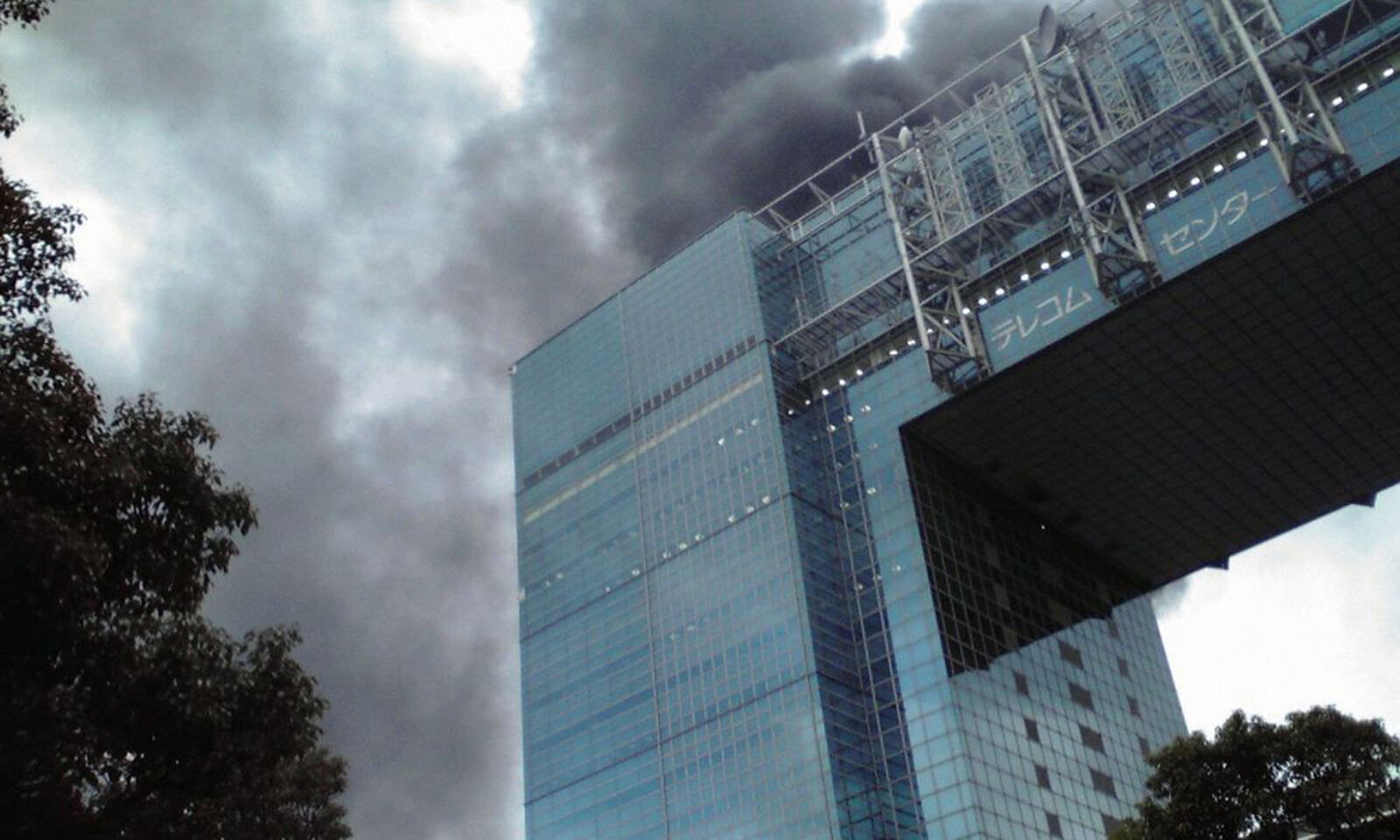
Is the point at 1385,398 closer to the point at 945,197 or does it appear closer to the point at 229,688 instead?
the point at 945,197

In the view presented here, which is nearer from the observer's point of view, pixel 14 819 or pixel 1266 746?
pixel 14 819

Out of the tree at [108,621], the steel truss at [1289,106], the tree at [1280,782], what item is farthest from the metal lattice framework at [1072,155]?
the tree at [108,621]

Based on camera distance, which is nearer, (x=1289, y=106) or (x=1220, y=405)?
(x=1289, y=106)

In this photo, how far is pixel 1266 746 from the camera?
131ft

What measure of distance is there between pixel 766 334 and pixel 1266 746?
2294 inches

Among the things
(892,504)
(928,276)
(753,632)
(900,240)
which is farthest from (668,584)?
(900,240)

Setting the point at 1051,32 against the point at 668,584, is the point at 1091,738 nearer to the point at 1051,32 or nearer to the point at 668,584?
the point at 668,584

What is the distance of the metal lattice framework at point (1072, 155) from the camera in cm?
7206

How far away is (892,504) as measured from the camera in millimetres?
86188

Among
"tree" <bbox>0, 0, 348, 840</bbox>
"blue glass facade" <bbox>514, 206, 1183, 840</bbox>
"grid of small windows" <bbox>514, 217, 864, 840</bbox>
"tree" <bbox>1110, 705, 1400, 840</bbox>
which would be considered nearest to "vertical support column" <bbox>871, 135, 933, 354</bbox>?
"blue glass facade" <bbox>514, 206, 1183, 840</bbox>

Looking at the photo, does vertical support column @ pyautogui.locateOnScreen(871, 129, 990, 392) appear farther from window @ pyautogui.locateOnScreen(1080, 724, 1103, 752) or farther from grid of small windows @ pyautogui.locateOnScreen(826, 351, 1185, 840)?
window @ pyautogui.locateOnScreen(1080, 724, 1103, 752)

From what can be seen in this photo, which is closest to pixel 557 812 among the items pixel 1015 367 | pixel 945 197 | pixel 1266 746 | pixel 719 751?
pixel 719 751

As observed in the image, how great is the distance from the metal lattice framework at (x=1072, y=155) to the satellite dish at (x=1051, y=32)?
2.24 feet

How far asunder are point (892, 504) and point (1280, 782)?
47140 mm
